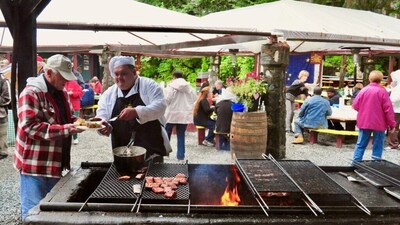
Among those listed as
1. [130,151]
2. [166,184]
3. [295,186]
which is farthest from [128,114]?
[295,186]

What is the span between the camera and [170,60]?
26891mm

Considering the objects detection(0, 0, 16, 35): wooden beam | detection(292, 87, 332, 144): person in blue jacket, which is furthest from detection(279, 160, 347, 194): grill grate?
detection(292, 87, 332, 144): person in blue jacket

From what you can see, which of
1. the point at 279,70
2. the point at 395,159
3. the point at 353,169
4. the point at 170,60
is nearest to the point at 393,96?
the point at 395,159

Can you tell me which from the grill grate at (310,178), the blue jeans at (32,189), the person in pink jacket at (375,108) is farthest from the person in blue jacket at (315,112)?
the blue jeans at (32,189)

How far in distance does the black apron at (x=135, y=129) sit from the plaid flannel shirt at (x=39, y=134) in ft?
2.29

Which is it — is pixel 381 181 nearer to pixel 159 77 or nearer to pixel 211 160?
pixel 211 160

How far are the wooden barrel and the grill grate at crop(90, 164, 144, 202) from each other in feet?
13.1

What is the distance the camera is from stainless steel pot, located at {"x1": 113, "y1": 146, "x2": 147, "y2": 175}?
314 centimetres

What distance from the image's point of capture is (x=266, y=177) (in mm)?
3055

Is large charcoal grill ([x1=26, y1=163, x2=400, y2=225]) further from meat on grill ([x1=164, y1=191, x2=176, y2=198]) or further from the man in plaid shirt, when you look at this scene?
the man in plaid shirt

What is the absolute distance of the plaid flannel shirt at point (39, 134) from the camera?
2.86 meters

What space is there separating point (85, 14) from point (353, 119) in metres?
7.25

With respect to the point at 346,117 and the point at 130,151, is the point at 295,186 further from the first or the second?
the point at 346,117

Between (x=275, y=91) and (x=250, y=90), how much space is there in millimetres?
510
